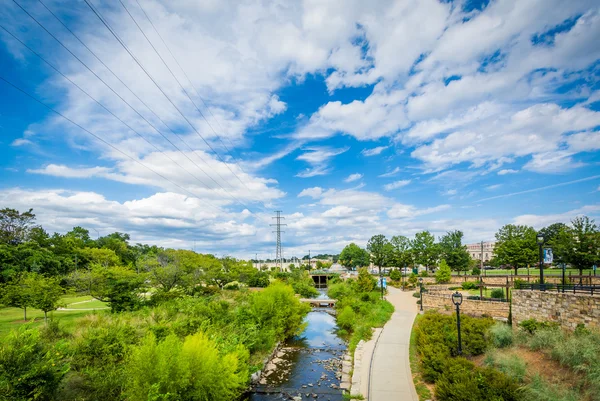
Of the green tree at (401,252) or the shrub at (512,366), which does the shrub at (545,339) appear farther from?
the green tree at (401,252)

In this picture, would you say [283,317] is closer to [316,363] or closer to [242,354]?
[316,363]

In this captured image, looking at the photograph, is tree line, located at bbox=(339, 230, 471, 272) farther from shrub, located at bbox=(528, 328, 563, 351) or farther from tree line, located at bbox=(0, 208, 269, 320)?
shrub, located at bbox=(528, 328, 563, 351)

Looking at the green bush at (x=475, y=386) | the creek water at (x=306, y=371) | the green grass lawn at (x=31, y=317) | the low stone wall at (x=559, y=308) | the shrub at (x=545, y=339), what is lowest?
the creek water at (x=306, y=371)

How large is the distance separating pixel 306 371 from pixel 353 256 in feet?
343

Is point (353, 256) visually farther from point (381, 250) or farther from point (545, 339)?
point (545, 339)

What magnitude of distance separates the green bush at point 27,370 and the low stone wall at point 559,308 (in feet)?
66.7

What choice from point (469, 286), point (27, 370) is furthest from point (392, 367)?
point (469, 286)

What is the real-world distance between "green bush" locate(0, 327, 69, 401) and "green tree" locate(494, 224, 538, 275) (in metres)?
50.0

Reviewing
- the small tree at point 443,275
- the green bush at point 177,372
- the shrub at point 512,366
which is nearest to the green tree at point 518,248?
the small tree at point 443,275

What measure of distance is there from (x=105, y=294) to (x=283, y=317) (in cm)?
1607

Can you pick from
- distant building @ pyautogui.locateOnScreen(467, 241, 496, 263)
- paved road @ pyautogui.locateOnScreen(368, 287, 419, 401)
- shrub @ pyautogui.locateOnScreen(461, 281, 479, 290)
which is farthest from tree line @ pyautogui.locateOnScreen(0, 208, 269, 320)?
distant building @ pyautogui.locateOnScreen(467, 241, 496, 263)

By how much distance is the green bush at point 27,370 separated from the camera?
9664mm

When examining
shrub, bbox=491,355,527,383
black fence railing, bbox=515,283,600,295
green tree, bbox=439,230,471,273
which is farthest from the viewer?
green tree, bbox=439,230,471,273

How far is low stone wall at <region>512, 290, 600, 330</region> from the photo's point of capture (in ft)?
45.5
